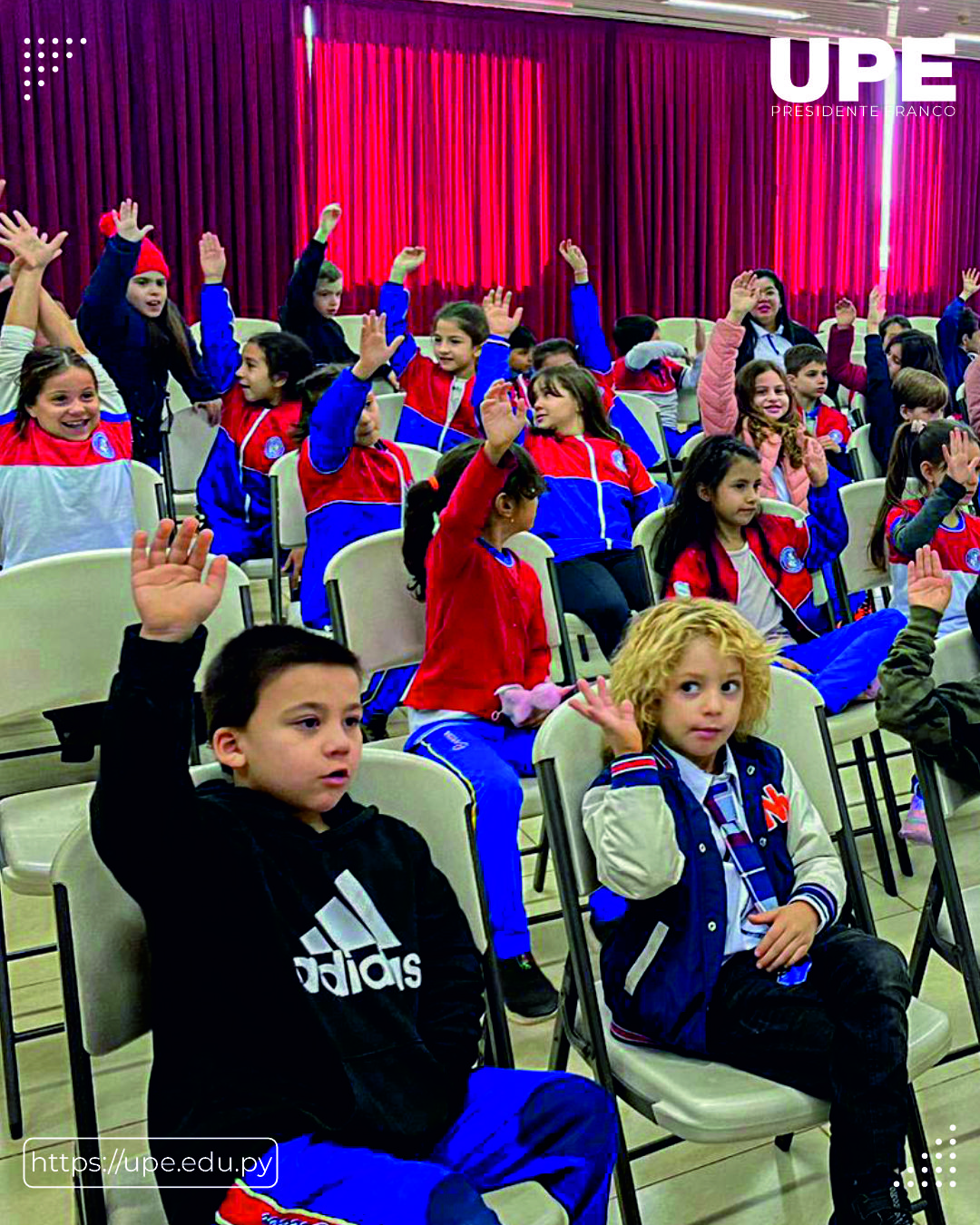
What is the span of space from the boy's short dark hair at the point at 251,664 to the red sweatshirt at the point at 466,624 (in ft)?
3.01

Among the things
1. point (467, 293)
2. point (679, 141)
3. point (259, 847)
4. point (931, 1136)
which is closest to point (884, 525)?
point (931, 1136)

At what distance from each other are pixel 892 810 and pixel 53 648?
1.92 meters

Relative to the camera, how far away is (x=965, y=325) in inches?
280

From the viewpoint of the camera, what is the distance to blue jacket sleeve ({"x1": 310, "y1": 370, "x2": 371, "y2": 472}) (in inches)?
135

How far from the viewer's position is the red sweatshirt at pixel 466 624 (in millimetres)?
2578

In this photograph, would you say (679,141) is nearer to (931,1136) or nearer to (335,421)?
(335,421)

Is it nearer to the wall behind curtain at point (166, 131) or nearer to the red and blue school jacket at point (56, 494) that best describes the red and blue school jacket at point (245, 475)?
the red and blue school jacket at point (56, 494)

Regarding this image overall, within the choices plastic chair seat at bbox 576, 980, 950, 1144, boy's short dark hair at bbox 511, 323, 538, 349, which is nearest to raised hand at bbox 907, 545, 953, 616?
plastic chair seat at bbox 576, 980, 950, 1144

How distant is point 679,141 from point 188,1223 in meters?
8.28

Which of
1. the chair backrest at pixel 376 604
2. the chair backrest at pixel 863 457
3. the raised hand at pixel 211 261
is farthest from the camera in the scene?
the raised hand at pixel 211 261

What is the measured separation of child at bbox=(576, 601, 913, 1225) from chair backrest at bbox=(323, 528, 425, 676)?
869 mm

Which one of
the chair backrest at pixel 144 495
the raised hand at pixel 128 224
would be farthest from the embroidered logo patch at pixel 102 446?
the raised hand at pixel 128 224

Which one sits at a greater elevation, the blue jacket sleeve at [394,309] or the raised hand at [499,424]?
the blue jacket sleeve at [394,309]

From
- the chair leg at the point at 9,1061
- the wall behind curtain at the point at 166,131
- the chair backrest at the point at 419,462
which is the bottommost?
the chair leg at the point at 9,1061
